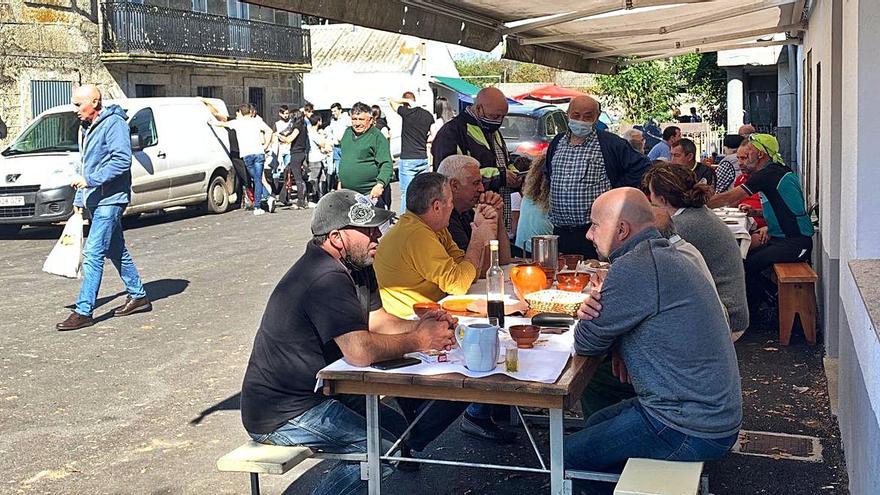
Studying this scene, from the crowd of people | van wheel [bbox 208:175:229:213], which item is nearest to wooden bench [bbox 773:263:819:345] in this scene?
the crowd of people

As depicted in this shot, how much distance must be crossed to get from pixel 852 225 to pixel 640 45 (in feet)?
25.3

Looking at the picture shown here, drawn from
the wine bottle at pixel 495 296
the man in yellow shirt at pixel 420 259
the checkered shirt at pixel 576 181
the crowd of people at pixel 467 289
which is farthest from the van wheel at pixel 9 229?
the wine bottle at pixel 495 296

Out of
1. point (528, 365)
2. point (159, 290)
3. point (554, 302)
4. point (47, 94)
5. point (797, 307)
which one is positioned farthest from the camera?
point (47, 94)

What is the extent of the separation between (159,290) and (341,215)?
7.14 m

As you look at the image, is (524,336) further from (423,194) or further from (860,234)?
(860,234)

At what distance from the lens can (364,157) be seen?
1129 centimetres

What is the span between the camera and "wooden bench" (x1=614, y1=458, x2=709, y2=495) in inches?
139

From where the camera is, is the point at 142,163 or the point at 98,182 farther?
the point at 142,163

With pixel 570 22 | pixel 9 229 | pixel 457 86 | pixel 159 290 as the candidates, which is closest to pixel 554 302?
pixel 570 22

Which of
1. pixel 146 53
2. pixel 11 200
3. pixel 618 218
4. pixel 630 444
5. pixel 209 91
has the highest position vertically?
pixel 146 53

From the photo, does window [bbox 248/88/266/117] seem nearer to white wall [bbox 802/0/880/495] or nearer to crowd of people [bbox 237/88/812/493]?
crowd of people [bbox 237/88/812/493]

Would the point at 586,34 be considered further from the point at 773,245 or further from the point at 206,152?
the point at 206,152

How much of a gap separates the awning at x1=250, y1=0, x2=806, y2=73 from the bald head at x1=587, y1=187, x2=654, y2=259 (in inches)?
77.3

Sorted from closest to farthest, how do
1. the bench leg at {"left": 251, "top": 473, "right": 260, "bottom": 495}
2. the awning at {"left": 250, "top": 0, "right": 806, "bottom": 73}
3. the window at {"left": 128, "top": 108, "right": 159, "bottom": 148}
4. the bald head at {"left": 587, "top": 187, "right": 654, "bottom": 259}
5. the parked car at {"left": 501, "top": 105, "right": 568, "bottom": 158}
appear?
the bald head at {"left": 587, "top": 187, "right": 654, "bottom": 259}
the bench leg at {"left": 251, "top": 473, "right": 260, "bottom": 495}
the awning at {"left": 250, "top": 0, "right": 806, "bottom": 73}
the window at {"left": 128, "top": 108, "right": 159, "bottom": 148}
the parked car at {"left": 501, "top": 105, "right": 568, "bottom": 158}
